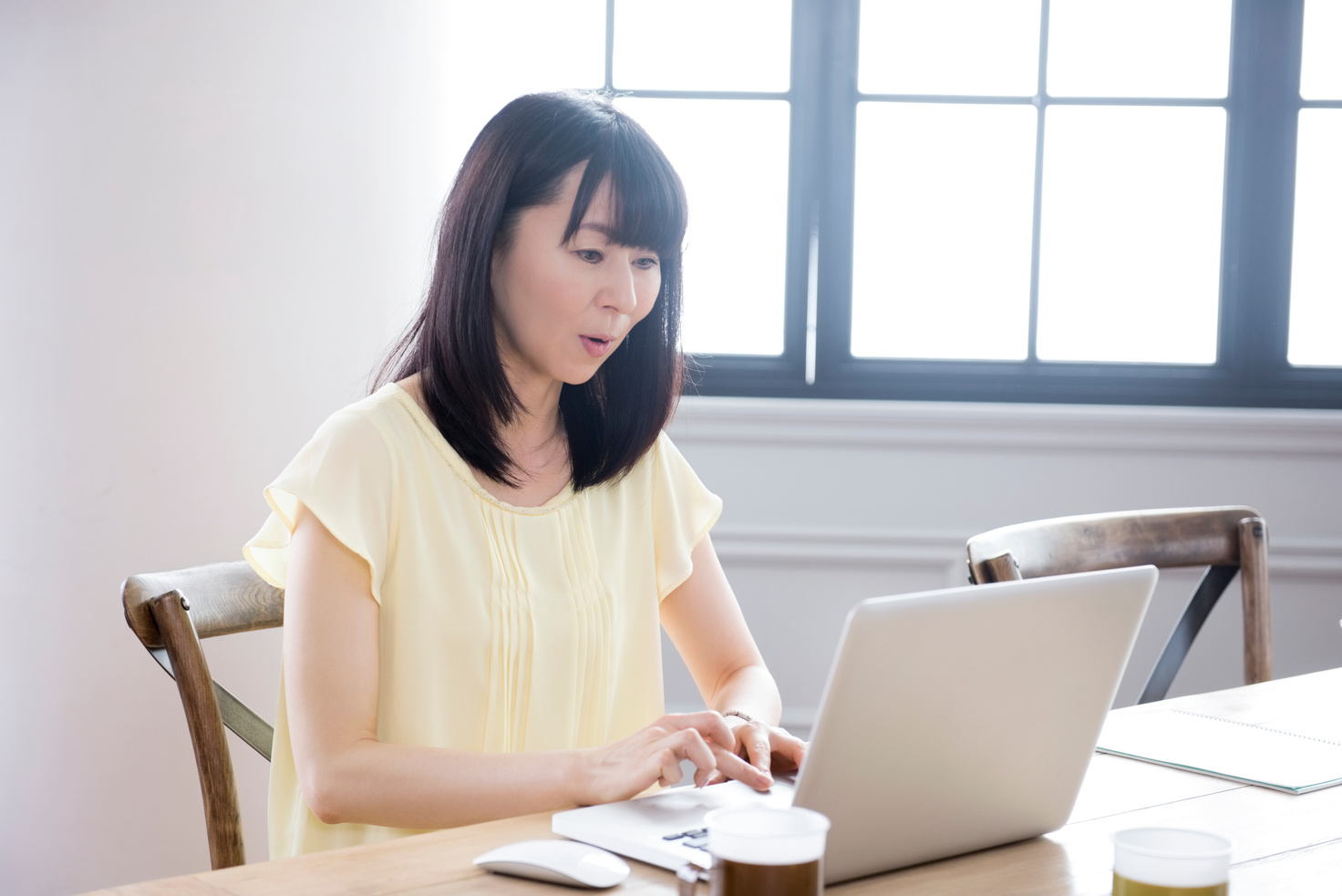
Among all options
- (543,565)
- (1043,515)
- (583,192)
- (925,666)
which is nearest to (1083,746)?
(925,666)

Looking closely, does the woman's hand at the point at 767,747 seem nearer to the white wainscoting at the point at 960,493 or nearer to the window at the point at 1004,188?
the white wainscoting at the point at 960,493

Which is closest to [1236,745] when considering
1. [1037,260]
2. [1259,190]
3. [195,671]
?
[195,671]

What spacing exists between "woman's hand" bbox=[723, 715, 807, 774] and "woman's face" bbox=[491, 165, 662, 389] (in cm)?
44

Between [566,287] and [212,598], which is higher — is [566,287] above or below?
above

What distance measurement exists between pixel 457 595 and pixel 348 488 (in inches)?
5.9

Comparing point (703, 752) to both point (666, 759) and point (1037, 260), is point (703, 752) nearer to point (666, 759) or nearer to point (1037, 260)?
point (666, 759)

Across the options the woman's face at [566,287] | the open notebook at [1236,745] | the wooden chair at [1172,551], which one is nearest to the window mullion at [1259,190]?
the wooden chair at [1172,551]

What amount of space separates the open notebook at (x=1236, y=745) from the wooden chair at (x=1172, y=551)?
0.84ft

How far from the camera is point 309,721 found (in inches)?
41.5

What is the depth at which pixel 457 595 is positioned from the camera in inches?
46.9

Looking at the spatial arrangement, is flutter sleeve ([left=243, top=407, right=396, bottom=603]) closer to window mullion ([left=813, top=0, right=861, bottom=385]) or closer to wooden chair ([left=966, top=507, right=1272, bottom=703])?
wooden chair ([left=966, top=507, right=1272, bottom=703])

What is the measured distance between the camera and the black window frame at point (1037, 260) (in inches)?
105

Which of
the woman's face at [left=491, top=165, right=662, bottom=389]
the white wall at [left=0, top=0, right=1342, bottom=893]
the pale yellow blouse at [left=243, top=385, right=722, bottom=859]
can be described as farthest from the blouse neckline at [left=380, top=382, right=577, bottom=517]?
the white wall at [left=0, top=0, right=1342, bottom=893]

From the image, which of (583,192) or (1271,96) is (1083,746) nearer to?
(583,192)
